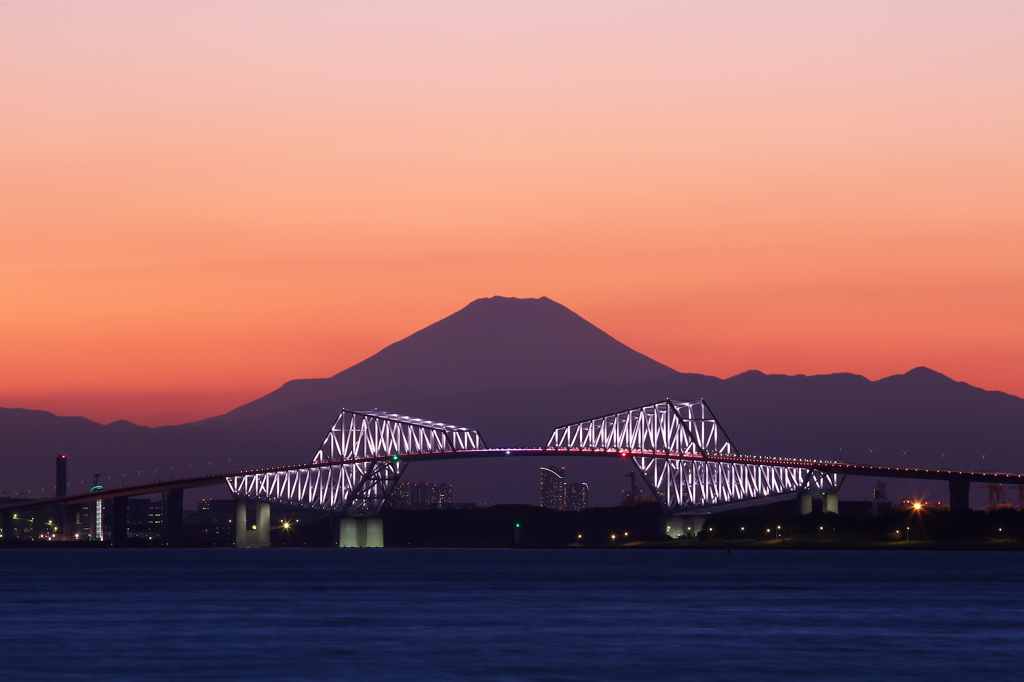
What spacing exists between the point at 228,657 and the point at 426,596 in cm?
4321

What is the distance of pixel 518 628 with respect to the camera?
7612 cm

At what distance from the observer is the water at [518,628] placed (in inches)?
A: 2306

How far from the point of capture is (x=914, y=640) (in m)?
69.5

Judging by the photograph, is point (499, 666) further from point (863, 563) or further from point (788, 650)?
point (863, 563)

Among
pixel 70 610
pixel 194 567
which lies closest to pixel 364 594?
pixel 70 610

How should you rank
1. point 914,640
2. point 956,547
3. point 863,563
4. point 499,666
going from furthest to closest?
point 956,547 < point 863,563 < point 914,640 < point 499,666

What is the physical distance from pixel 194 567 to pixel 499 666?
384 ft

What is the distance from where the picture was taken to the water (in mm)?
58562

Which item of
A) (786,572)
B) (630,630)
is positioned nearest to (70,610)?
(630,630)

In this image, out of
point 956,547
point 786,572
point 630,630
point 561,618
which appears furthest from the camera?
point 956,547

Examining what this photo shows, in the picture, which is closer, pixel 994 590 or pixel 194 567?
pixel 994 590

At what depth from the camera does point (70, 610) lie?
297ft

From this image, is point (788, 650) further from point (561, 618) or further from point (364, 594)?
point (364, 594)

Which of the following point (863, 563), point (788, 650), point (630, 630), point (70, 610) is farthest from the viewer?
point (863, 563)
